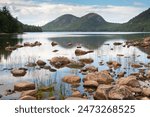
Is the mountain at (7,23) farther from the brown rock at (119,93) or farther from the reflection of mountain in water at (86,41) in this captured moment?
the brown rock at (119,93)

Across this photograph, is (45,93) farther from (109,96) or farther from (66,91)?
(109,96)

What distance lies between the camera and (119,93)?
42.8ft

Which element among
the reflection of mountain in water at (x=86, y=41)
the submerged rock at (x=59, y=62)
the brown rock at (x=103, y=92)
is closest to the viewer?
the brown rock at (x=103, y=92)

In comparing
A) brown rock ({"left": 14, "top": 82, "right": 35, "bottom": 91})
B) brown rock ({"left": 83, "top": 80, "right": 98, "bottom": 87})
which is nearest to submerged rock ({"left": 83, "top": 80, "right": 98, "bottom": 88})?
brown rock ({"left": 83, "top": 80, "right": 98, "bottom": 87})

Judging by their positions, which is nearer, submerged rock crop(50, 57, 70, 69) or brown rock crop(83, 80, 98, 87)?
brown rock crop(83, 80, 98, 87)

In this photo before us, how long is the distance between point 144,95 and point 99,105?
19.5 ft

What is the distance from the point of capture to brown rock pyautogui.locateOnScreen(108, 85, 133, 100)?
12857mm

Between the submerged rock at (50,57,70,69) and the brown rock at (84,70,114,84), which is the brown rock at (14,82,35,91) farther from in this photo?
the submerged rock at (50,57,70,69)

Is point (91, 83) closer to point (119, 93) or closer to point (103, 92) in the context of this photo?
point (103, 92)

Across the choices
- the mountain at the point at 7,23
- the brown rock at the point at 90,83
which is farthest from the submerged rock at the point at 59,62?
the mountain at the point at 7,23

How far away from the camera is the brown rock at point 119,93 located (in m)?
12.9

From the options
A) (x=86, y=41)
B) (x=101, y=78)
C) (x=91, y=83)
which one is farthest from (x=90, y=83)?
(x=86, y=41)

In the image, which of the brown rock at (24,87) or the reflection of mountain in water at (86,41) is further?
the reflection of mountain in water at (86,41)

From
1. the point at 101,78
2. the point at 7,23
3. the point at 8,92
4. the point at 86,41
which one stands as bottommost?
the point at 8,92
